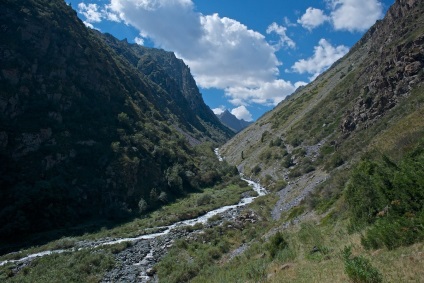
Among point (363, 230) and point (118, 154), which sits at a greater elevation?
point (118, 154)

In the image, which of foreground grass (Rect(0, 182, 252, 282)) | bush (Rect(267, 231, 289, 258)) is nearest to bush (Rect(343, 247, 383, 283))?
bush (Rect(267, 231, 289, 258))

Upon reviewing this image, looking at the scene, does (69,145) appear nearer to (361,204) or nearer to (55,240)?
(55,240)

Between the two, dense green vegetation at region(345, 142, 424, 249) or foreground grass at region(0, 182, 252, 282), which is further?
foreground grass at region(0, 182, 252, 282)

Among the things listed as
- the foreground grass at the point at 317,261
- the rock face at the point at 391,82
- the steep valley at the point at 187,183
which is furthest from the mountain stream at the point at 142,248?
the rock face at the point at 391,82

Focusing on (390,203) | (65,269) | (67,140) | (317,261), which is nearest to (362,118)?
(390,203)

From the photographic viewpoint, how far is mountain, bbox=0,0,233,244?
163ft

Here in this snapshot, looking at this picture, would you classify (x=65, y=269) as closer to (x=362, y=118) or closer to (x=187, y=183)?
(x=187, y=183)

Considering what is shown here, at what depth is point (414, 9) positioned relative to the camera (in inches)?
2940

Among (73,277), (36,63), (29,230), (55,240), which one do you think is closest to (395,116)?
(73,277)

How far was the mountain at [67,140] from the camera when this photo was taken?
4975 centimetres

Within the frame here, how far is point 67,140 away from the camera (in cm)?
6219

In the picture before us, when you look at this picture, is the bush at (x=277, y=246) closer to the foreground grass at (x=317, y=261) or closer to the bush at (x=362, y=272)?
the foreground grass at (x=317, y=261)

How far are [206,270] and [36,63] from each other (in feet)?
219

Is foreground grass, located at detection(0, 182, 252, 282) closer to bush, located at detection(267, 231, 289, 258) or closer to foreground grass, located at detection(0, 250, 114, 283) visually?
foreground grass, located at detection(0, 250, 114, 283)
